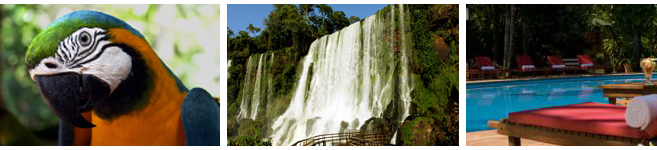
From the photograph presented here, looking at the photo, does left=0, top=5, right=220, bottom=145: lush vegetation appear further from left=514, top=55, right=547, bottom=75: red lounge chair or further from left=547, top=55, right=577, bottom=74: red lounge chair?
left=547, top=55, right=577, bottom=74: red lounge chair

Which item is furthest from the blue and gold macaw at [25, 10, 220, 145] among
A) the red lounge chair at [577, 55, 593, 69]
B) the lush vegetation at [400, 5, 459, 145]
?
the red lounge chair at [577, 55, 593, 69]

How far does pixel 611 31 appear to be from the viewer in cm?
1125

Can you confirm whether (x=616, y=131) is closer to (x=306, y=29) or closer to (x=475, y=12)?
(x=306, y=29)

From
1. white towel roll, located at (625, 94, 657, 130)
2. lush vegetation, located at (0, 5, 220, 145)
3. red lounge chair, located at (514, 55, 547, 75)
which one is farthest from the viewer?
red lounge chair, located at (514, 55, 547, 75)

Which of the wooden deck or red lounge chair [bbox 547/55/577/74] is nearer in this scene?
the wooden deck

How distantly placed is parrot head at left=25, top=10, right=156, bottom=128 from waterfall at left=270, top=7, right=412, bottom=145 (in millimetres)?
1228

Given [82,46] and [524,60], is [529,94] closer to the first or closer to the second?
[524,60]

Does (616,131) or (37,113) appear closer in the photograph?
(616,131)

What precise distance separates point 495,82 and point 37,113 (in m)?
9.79

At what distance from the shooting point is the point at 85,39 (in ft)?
9.70

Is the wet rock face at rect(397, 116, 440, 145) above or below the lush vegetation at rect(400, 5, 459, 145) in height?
below

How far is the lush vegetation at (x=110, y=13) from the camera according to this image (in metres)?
3.05

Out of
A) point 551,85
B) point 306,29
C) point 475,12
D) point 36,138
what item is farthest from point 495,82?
point 36,138

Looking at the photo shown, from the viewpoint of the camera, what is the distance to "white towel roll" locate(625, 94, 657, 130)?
227cm
